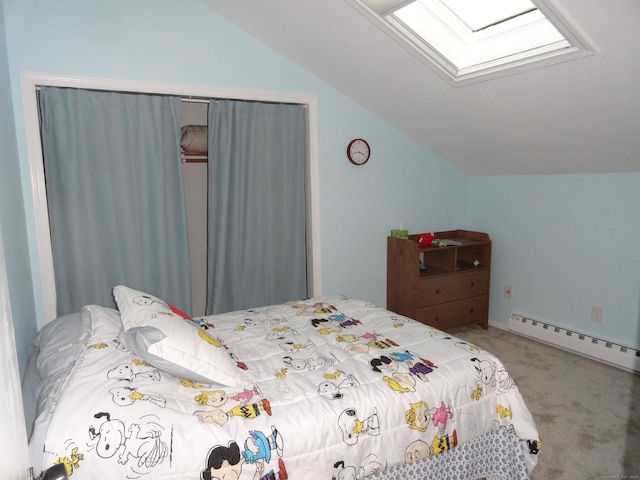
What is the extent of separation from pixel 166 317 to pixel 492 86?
225 cm

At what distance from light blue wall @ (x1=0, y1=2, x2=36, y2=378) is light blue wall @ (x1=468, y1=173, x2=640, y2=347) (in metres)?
3.55

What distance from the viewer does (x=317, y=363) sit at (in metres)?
1.80

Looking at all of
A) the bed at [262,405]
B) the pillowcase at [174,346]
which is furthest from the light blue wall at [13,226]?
A: the pillowcase at [174,346]

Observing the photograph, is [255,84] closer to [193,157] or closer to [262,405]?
[193,157]

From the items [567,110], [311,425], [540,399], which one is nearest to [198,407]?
[311,425]

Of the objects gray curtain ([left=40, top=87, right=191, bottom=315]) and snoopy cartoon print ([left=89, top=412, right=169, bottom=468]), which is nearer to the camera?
snoopy cartoon print ([left=89, top=412, right=169, bottom=468])

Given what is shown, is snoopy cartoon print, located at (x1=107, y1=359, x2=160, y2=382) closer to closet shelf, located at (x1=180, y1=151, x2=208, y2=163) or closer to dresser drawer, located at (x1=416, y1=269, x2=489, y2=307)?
closet shelf, located at (x1=180, y1=151, x2=208, y2=163)

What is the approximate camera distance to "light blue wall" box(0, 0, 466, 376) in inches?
93.3

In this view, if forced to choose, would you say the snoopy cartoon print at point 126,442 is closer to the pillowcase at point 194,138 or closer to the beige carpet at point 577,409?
the beige carpet at point 577,409

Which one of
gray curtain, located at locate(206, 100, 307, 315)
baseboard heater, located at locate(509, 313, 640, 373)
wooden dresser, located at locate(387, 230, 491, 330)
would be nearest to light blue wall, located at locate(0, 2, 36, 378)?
gray curtain, located at locate(206, 100, 307, 315)

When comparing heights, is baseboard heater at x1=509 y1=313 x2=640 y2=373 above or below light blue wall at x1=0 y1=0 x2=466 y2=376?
below

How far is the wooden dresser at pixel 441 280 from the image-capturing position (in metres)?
3.38

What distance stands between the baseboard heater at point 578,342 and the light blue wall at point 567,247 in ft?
0.21

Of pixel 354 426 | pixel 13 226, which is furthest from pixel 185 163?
pixel 354 426
